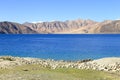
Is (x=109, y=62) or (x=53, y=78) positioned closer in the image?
(x=53, y=78)

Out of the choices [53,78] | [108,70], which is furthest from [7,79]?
[108,70]

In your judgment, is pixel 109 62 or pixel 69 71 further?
pixel 109 62

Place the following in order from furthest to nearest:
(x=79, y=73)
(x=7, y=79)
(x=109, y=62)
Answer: (x=109, y=62)
(x=79, y=73)
(x=7, y=79)

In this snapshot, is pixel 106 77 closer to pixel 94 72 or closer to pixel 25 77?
pixel 94 72

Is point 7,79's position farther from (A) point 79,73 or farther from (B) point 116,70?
(B) point 116,70

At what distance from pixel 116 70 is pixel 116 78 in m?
6.64

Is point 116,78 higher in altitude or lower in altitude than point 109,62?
higher

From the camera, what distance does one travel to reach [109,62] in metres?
44.2

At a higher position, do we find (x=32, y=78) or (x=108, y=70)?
(x=32, y=78)

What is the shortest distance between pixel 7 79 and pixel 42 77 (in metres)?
2.66

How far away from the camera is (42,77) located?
2655 centimetres

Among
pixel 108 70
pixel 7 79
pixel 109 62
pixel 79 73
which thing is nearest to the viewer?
pixel 7 79

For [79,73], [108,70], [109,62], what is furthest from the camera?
[109,62]

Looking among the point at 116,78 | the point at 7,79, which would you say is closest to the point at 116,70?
the point at 116,78
